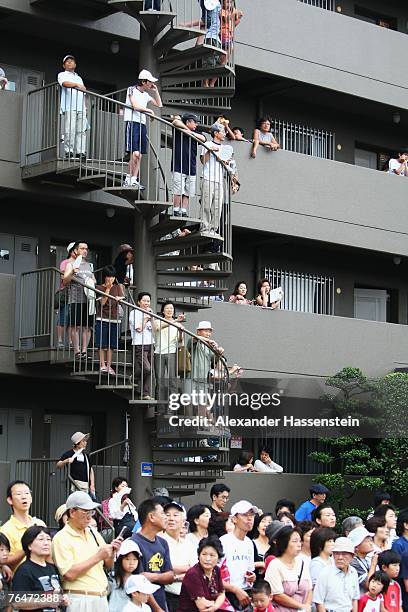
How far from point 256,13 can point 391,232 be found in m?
5.20

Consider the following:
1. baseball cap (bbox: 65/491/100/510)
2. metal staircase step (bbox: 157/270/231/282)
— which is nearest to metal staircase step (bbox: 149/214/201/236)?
metal staircase step (bbox: 157/270/231/282)

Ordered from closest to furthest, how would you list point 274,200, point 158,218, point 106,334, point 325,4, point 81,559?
point 81,559, point 106,334, point 158,218, point 274,200, point 325,4

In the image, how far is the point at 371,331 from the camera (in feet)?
85.9

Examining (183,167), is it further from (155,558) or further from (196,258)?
(155,558)

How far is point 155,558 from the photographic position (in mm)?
12352

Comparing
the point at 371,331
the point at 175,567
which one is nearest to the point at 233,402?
the point at 371,331

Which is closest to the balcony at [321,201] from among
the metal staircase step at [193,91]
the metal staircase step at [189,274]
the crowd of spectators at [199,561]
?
the metal staircase step at [193,91]

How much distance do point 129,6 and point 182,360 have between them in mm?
5374

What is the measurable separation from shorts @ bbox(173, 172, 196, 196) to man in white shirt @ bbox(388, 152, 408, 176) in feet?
28.2

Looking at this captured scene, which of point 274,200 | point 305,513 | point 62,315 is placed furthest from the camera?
point 274,200

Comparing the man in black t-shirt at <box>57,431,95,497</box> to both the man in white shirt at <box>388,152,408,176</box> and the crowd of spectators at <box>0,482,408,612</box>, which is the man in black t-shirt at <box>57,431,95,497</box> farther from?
the man in white shirt at <box>388,152,408,176</box>

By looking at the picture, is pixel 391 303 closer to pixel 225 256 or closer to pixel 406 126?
pixel 406 126

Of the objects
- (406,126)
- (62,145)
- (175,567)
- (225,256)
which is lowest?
(175,567)

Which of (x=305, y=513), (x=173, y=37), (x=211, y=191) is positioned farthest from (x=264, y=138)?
(x=305, y=513)
